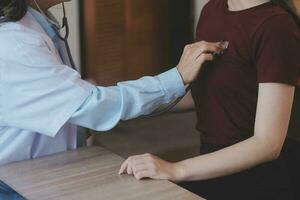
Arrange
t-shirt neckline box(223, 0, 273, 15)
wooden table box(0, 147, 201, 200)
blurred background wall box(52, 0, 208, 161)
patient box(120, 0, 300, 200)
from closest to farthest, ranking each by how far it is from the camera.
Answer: wooden table box(0, 147, 201, 200) < patient box(120, 0, 300, 200) < t-shirt neckline box(223, 0, 273, 15) < blurred background wall box(52, 0, 208, 161)

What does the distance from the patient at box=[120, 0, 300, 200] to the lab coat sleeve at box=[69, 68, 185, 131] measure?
0.12 meters

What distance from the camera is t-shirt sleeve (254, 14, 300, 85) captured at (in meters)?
1.24

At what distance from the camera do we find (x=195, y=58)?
1.38m

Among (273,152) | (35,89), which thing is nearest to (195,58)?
(273,152)

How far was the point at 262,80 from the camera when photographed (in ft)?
4.13

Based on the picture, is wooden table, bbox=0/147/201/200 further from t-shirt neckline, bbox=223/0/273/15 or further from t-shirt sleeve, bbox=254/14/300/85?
t-shirt neckline, bbox=223/0/273/15

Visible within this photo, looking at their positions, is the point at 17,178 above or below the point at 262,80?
below

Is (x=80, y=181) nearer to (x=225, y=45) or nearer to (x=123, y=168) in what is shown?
(x=123, y=168)

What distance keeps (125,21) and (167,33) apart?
1.64ft

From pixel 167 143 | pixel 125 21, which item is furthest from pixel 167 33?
pixel 167 143

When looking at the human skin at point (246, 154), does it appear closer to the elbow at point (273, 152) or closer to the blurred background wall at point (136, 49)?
the elbow at point (273, 152)

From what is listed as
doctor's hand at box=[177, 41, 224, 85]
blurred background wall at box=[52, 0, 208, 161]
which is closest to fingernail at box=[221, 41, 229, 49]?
doctor's hand at box=[177, 41, 224, 85]

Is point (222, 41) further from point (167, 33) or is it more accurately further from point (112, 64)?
point (167, 33)

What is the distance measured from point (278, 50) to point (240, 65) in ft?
0.44
